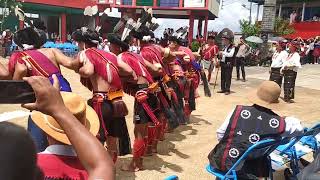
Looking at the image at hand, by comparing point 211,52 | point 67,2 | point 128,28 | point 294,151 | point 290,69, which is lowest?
point 294,151

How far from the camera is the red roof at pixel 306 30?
35.9 metres

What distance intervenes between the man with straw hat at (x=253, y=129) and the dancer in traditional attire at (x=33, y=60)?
1679 millimetres

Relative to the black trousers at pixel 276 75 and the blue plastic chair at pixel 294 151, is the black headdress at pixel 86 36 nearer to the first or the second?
the blue plastic chair at pixel 294 151

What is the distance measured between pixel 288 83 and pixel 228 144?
8.02 metres

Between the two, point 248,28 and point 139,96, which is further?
point 248,28

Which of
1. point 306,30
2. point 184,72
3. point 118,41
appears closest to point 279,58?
point 184,72

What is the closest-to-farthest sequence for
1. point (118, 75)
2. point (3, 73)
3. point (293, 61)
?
point (3, 73) < point (118, 75) < point (293, 61)

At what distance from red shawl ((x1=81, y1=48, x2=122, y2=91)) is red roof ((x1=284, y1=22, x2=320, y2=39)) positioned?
33.8 meters

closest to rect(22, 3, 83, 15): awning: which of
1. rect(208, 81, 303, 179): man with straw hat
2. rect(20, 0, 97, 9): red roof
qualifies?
rect(20, 0, 97, 9): red roof

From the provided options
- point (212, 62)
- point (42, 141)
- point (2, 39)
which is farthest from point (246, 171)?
point (2, 39)

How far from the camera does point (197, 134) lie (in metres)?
7.35

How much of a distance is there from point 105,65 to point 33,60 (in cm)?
72

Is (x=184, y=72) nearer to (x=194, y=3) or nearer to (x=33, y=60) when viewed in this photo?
(x=33, y=60)

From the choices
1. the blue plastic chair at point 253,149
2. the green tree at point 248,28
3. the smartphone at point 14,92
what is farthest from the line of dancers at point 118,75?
the green tree at point 248,28
